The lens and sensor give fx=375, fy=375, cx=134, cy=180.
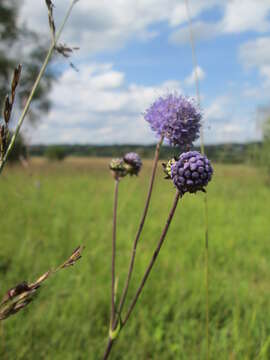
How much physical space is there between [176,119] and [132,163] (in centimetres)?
45

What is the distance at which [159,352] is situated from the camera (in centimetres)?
234

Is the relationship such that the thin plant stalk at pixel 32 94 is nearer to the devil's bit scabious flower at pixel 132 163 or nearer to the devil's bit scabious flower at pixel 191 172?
the devil's bit scabious flower at pixel 191 172

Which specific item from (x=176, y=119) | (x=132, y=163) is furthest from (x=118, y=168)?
(x=176, y=119)

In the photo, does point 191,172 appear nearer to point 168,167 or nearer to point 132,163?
point 168,167

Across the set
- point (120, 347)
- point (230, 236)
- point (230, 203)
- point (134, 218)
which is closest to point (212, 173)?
point (120, 347)

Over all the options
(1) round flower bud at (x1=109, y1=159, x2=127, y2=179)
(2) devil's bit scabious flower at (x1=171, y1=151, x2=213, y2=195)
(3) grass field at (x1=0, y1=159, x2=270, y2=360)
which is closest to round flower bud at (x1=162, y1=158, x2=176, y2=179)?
Result: (2) devil's bit scabious flower at (x1=171, y1=151, x2=213, y2=195)

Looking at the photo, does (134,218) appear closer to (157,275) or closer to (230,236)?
(230,236)

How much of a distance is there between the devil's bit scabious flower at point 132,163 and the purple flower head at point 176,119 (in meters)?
0.37

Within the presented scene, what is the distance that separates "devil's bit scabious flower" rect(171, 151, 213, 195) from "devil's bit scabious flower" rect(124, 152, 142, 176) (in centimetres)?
77

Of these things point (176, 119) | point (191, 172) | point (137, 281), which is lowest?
point (137, 281)

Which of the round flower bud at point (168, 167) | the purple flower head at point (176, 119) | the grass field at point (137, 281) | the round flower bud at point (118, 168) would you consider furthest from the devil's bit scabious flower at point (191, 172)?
the grass field at point (137, 281)

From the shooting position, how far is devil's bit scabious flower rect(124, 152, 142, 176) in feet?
5.50

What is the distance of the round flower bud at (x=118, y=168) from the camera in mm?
1635

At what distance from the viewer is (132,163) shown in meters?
1.69
